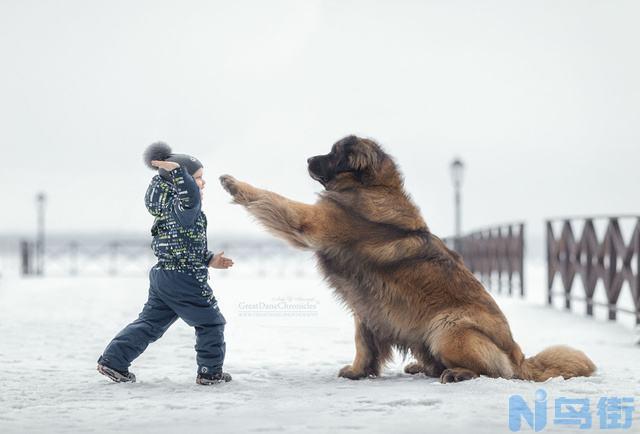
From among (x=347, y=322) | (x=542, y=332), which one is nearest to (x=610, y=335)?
(x=542, y=332)

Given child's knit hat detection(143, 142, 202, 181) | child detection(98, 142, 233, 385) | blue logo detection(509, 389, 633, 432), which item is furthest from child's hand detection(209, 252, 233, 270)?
blue logo detection(509, 389, 633, 432)

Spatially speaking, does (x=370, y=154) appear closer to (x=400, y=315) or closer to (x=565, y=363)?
(x=400, y=315)

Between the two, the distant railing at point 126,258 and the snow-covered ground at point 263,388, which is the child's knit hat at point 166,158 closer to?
the snow-covered ground at point 263,388

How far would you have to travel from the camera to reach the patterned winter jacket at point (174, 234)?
4949 millimetres

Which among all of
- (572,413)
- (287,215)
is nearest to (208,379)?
(287,215)

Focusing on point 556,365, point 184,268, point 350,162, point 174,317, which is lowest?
point 556,365

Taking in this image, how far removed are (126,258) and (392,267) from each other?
31264 millimetres

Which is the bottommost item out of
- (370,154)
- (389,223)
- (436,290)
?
(436,290)

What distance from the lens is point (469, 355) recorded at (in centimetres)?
498

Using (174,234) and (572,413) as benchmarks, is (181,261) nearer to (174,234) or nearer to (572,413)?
(174,234)

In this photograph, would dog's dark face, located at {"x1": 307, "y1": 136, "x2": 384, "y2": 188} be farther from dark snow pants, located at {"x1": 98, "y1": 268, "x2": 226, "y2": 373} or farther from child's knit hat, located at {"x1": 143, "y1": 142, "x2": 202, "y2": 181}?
dark snow pants, located at {"x1": 98, "y1": 268, "x2": 226, "y2": 373}

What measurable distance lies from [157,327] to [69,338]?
3.54 m

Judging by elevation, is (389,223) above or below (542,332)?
above

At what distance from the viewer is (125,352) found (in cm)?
518
